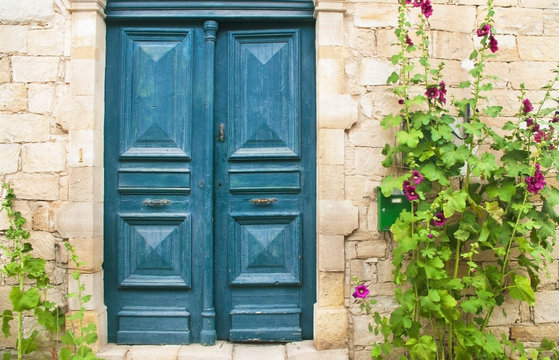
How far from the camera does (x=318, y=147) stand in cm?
330

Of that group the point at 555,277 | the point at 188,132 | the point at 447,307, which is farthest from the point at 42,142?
the point at 555,277

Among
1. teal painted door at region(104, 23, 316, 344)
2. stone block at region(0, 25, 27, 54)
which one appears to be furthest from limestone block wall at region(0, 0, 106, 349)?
teal painted door at region(104, 23, 316, 344)

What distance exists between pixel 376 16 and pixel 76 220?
2.49 metres

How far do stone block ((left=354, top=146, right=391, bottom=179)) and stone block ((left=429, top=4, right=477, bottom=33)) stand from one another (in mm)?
A: 994

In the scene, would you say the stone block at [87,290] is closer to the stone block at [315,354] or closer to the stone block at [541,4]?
the stone block at [315,354]

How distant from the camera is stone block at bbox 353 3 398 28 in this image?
333 centimetres

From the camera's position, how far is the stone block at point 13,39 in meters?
3.27

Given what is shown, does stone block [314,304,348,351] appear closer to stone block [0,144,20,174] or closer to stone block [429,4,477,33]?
stone block [429,4,477,33]

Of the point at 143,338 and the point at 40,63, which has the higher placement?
the point at 40,63

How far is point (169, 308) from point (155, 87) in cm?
158

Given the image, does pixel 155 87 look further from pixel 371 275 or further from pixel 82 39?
pixel 371 275

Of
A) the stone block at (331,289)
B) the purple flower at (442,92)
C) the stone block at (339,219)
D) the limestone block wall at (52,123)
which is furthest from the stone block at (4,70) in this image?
the purple flower at (442,92)

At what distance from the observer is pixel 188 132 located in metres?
3.41

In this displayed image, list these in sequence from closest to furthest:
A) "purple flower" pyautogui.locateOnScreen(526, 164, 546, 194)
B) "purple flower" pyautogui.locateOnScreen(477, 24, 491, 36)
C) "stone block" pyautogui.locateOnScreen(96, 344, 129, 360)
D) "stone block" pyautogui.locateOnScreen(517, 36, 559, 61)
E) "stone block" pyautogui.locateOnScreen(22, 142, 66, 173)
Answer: "purple flower" pyautogui.locateOnScreen(526, 164, 546, 194) < "purple flower" pyautogui.locateOnScreen(477, 24, 491, 36) < "stone block" pyautogui.locateOnScreen(96, 344, 129, 360) < "stone block" pyautogui.locateOnScreen(22, 142, 66, 173) < "stone block" pyautogui.locateOnScreen(517, 36, 559, 61)
